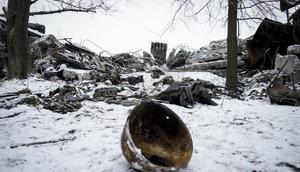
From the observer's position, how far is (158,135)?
289 cm

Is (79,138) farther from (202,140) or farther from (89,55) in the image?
(89,55)

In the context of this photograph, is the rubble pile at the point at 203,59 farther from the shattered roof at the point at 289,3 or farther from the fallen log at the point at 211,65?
the shattered roof at the point at 289,3

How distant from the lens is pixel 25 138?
11.3 feet

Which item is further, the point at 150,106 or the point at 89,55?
the point at 89,55

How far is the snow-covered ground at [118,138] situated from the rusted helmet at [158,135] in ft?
0.81

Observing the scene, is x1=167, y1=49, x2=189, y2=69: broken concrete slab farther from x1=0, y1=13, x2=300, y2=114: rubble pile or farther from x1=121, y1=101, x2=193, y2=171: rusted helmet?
x1=121, y1=101, x2=193, y2=171: rusted helmet

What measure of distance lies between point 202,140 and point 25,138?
8.10ft

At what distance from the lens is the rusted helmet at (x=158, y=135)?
2420 millimetres

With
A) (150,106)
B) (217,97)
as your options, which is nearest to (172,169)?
(150,106)

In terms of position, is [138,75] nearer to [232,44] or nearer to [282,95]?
[232,44]

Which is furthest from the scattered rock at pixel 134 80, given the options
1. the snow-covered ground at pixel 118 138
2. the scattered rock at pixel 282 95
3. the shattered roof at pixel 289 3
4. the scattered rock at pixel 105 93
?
the shattered roof at pixel 289 3

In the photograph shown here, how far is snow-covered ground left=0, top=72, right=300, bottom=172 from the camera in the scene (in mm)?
2692

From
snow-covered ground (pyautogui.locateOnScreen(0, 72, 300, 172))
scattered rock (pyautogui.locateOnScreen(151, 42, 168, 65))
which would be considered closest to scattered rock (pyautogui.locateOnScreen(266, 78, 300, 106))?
snow-covered ground (pyautogui.locateOnScreen(0, 72, 300, 172))

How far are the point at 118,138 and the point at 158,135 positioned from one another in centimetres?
80
